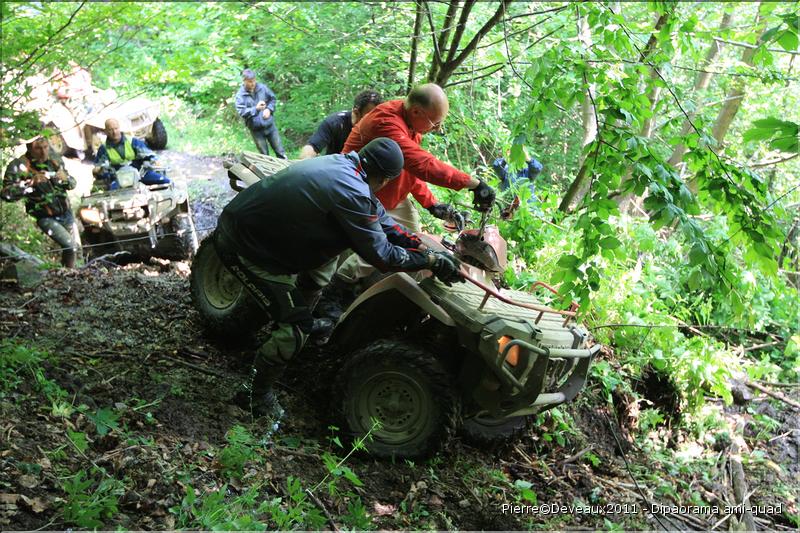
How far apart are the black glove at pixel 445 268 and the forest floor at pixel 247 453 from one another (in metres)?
1.17

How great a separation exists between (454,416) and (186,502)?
1.73 metres

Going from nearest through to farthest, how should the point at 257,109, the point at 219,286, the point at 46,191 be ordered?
the point at 219,286
the point at 46,191
the point at 257,109

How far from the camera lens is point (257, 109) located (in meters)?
12.3

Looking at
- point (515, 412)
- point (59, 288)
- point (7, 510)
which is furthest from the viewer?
point (59, 288)

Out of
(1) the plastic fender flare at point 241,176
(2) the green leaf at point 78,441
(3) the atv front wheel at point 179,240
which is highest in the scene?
(1) the plastic fender flare at point 241,176

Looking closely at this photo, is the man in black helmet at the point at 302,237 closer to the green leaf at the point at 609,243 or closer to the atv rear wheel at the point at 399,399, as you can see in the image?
the atv rear wheel at the point at 399,399

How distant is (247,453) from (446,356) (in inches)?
57.5

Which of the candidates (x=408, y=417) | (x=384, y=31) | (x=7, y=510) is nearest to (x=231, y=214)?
(x=408, y=417)

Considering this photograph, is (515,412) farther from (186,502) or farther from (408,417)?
(186,502)

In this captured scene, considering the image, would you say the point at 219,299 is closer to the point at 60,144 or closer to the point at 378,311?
the point at 378,311

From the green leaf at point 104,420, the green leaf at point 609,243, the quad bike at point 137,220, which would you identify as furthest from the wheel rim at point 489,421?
the quad bike at point 137,220

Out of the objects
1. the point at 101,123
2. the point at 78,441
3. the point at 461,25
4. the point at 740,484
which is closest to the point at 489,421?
the point at 740,484

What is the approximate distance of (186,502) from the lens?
3.07m

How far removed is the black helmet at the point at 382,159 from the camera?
4133 mm
